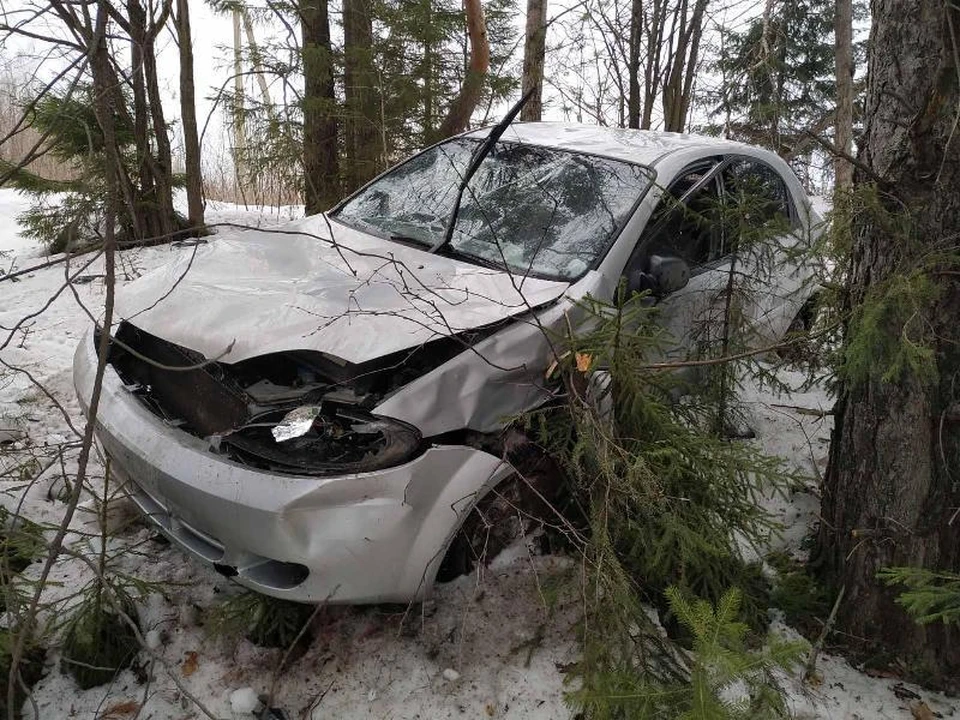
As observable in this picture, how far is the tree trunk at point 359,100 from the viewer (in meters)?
6.55

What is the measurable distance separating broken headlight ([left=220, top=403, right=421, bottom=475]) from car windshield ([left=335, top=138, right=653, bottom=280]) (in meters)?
1.02

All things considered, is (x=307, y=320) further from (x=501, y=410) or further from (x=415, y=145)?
(x=415, y=145)

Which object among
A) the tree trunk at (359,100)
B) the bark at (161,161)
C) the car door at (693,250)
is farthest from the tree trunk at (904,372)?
the bark at (161,161)

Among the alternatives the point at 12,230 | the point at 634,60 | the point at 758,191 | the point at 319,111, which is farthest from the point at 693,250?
the point at 12,230

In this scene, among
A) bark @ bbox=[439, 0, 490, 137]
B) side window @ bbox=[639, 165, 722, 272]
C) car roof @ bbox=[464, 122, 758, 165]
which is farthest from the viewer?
bark @ bbox=[439, 0, 490, 137]

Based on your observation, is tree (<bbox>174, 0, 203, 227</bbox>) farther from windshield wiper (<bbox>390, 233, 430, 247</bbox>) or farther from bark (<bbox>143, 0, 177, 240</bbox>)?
windshield wiper (<bbox>390, 233, 430, 247</bbox>)

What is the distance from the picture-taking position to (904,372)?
2.22 m

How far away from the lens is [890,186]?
2148 mm

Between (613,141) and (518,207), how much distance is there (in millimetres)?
785

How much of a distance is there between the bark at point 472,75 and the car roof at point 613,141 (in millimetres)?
2807

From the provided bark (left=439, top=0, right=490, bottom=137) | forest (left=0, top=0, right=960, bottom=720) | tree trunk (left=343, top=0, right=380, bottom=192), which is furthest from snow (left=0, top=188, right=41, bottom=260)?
forest (left=0, top=0, right=960, bottom=720)

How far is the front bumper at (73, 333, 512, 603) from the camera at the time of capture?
2.03 meters

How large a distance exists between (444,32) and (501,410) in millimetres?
5190

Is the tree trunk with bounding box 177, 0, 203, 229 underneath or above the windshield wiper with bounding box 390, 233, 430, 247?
above
